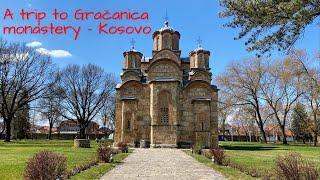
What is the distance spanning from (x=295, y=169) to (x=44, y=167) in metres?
5.66

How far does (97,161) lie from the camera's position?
16797 millimetres

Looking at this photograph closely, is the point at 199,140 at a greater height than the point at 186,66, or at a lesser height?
lesser

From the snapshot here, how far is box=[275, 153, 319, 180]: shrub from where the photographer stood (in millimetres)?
7219

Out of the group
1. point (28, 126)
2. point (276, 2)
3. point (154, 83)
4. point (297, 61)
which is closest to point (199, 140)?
point (154, 83)

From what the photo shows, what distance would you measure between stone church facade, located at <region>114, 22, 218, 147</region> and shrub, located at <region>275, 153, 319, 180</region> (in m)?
25.6

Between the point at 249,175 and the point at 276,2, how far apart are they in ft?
19.0

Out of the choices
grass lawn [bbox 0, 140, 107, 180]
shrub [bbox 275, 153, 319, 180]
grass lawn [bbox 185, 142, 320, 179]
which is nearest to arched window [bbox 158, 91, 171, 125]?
grass lawn [bbox 185, 142, 320, 179]

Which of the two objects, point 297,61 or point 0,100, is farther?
point 0,100

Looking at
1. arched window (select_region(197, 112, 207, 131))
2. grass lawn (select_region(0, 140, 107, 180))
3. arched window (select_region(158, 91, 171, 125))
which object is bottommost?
grass lawn (select_region(0, 140, 107, 180))

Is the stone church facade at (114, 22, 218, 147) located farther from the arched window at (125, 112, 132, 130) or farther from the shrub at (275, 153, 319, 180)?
the shrub at (275, 153, 319, 180)

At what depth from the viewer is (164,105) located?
3453cm

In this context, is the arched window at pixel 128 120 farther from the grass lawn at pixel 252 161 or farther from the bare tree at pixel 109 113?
Answer: the bare tree at pixel 109 113

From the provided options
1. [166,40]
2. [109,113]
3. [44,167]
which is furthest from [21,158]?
[109,113]

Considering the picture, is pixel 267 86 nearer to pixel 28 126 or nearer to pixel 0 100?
pixel 0 100
